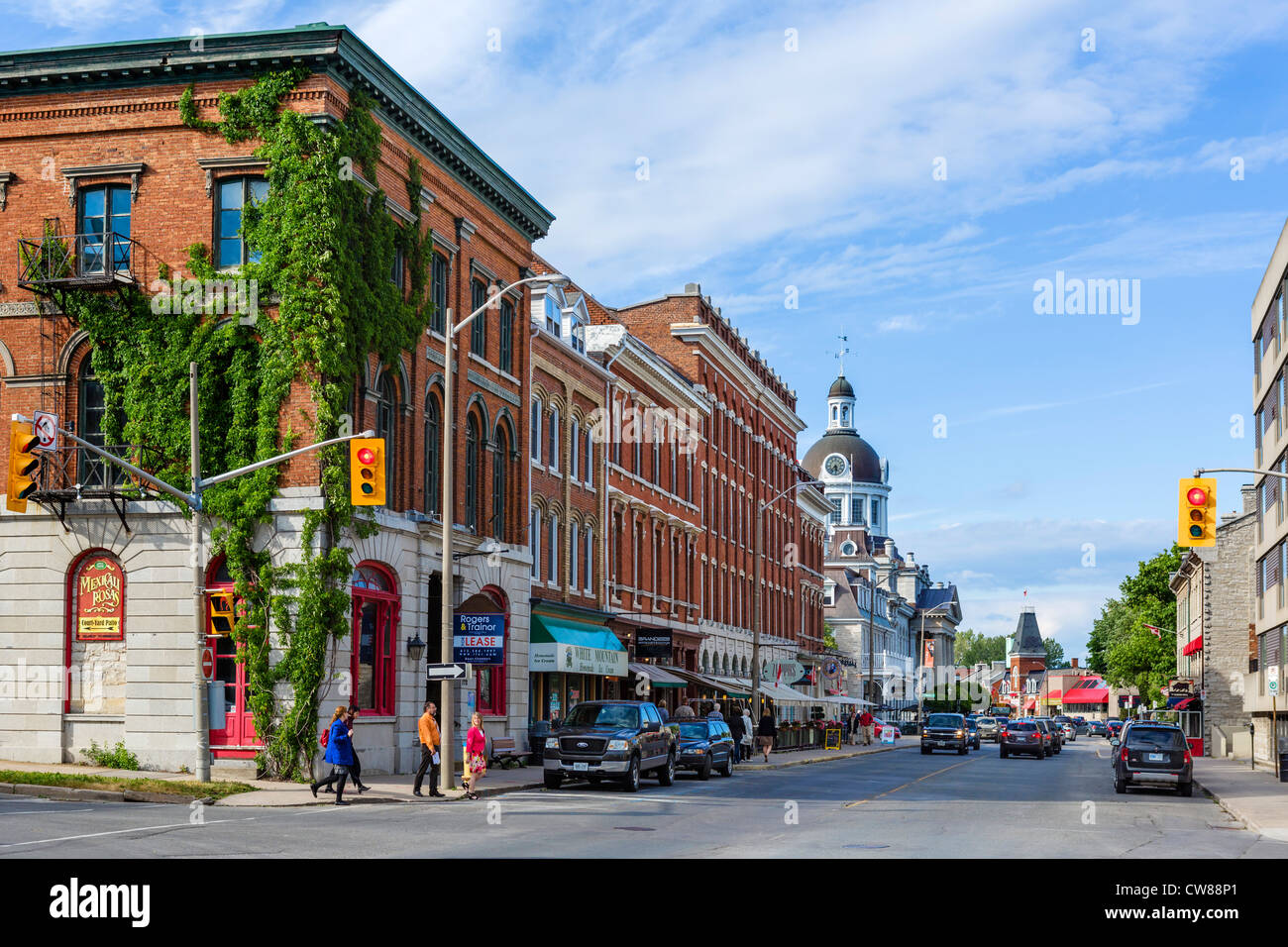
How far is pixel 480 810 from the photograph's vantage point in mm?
24156

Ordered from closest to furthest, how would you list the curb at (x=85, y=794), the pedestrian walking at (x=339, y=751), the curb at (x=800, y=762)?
the curb at (x=85, y=794) → the pedestrian walking at (x=339, y=751) → the curb at (x=800, y=762)

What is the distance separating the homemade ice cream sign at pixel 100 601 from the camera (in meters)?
30.9

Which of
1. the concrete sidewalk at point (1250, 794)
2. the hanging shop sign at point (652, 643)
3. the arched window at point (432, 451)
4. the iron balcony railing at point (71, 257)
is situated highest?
the iron balcony railing at point (71, 257)

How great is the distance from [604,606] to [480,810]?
25.9m

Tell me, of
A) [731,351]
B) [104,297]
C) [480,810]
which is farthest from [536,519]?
[731,351]

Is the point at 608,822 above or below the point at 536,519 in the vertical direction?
below

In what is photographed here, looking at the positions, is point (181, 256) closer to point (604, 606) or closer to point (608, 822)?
point (608, 822)

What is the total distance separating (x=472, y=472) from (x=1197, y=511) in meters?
19.7

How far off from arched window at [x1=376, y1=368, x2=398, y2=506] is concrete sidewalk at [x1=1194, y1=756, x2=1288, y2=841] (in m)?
19.1

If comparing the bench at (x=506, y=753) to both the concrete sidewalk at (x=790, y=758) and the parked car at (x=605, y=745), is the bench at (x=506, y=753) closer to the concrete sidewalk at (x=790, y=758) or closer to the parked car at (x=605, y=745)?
the parked car at (x=605, y=745)

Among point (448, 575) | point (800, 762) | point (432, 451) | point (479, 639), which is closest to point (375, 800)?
point (448, 575)

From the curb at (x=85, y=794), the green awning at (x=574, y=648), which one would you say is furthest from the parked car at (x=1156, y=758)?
the curb at (x=85, y=794)

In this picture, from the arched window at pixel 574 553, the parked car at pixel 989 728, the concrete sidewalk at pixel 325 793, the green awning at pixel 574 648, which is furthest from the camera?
the parked car at pixel 989 728

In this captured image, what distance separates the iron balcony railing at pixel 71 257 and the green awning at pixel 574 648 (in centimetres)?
1611
